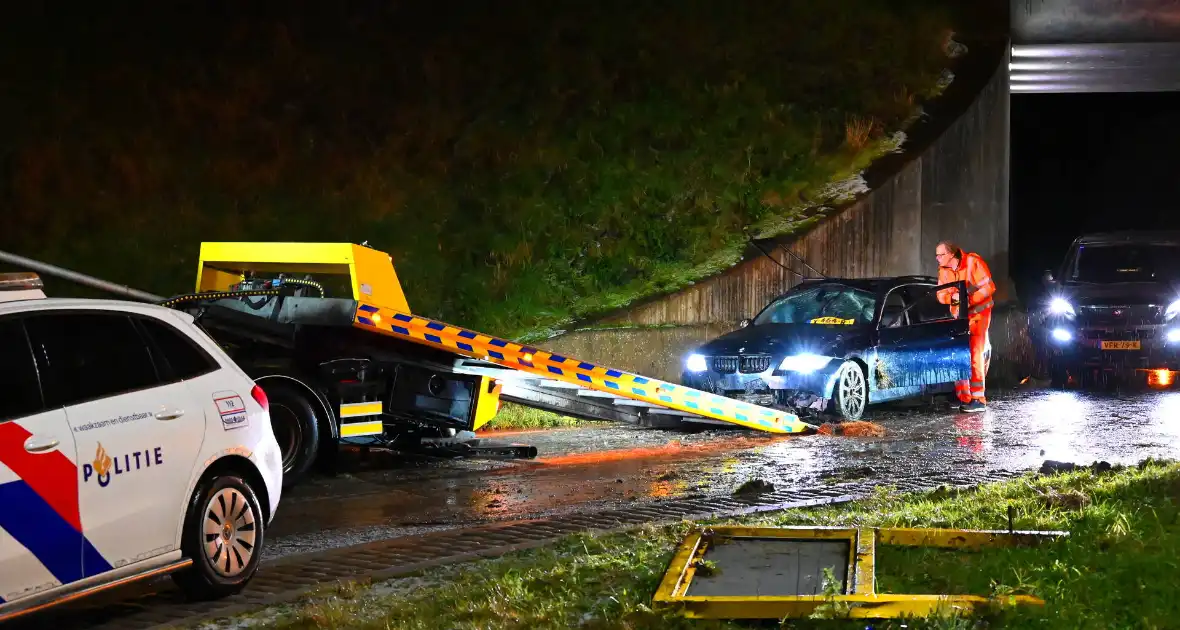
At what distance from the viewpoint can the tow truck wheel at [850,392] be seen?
13.0 meters

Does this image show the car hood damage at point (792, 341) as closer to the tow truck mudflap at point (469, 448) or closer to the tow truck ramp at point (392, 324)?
the tow truck ramp at point (392, 324)

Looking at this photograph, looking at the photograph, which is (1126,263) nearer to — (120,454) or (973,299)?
(973,299)

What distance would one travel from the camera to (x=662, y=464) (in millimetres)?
10680

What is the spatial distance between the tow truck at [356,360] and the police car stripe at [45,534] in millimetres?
4045

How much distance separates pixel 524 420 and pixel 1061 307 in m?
7.15

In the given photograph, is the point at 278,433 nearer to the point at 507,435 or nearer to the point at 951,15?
the point at 507,435

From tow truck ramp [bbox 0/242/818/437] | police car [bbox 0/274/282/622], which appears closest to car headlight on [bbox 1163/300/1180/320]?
tow truck ramp [bbox 0/242/818/437]

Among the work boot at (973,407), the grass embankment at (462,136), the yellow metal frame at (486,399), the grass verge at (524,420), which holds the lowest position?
the grass verge at (524,420)

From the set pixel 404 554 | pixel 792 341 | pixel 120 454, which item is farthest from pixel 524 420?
pixel 120 454

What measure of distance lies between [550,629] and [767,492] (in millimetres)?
3945

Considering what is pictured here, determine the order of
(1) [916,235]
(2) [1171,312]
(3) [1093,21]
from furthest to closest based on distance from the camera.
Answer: (3) [1093,21] → (1) [916,235] → (2) [1171,312]

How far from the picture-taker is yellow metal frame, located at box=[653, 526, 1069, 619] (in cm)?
509

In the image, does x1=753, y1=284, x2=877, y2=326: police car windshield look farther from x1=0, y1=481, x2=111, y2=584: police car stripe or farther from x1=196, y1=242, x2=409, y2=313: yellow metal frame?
x1=0, y1=481, x2=111, y2=584: police car stripe

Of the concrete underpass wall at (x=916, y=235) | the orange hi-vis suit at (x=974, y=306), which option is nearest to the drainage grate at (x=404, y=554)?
the orange hi-vis suit at (x=974, y=306)
